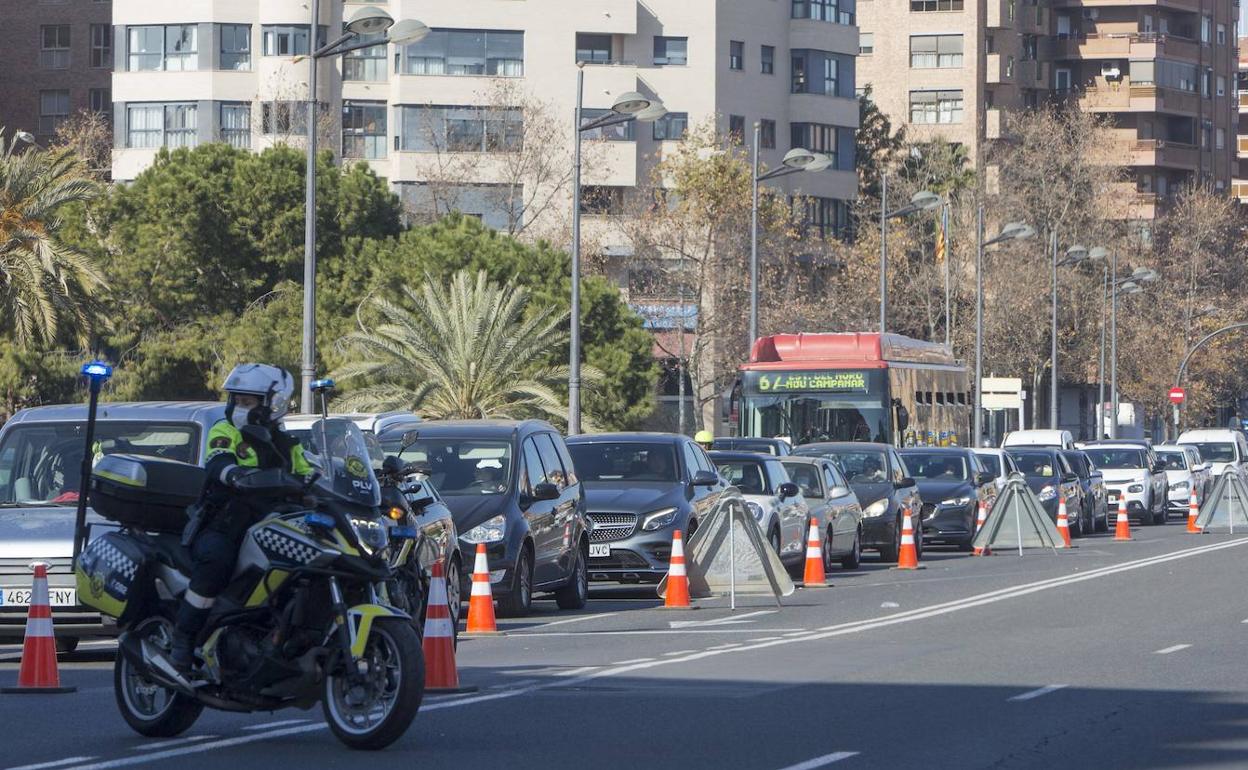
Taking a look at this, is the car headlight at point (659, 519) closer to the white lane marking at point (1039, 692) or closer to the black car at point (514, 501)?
the black car at point (514, 501)

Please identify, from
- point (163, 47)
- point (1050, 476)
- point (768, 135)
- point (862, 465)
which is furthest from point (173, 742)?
point (768, 135)

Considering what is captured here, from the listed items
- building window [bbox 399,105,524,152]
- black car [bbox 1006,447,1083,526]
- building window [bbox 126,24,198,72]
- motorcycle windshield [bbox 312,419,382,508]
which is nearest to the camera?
motorcycle windshield [bbox 312,419,382,508]

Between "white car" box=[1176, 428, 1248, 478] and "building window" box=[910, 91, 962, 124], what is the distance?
4583 cm

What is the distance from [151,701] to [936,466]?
24951mm

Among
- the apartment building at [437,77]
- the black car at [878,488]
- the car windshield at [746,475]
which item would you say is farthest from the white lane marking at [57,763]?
the apartment building at [437,77]

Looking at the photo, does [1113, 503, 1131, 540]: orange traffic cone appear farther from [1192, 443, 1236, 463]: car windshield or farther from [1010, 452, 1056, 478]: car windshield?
[1192, 443, 1236, 463]: car windshield

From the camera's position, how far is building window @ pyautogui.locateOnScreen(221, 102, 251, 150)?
7088 cm

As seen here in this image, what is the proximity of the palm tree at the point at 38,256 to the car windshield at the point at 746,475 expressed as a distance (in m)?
17.2

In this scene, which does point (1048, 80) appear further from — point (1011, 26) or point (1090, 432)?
point (1090, 432)

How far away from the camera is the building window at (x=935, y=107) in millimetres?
99125

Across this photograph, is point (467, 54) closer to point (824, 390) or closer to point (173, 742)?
point (824, 390)

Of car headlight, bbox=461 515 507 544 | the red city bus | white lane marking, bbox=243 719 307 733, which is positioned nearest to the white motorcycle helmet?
white lane marking, bbox=243 719 307 733

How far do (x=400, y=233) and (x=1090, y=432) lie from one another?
55877mm

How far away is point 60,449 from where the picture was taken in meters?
15.1
